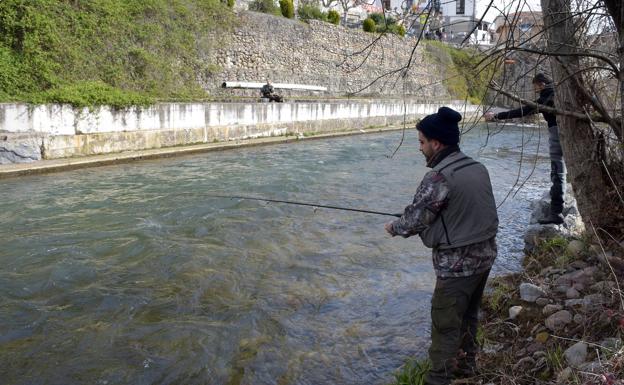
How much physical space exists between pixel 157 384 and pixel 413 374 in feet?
5.73

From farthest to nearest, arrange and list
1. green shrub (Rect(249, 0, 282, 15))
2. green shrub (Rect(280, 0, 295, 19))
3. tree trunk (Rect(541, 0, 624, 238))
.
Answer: green shrub (Rect(249, 0, 282, 15))
green shrub (Rect(280, 0, 295, 19))
tree trunk (Rect(541, 0, 624, 238))

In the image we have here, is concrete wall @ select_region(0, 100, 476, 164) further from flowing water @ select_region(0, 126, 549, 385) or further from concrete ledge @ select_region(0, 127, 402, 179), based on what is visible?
flowing water @ select_region(0, 126, 549, 385)

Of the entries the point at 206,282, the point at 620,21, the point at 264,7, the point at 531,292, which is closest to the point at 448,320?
the point at 531,292

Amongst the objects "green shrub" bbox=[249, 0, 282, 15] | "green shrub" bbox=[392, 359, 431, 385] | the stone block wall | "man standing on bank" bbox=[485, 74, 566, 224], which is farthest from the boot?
"green shrub" bbox=[249, 0, 282, 15]

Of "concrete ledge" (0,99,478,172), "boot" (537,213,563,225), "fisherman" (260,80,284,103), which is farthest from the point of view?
"fisherman" (260,80,284,103)

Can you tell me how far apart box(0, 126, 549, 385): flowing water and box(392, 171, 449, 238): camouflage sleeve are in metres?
1.43

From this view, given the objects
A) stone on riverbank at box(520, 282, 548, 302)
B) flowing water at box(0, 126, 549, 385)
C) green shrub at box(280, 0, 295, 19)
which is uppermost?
green shrub at box(280, 0, 295, 19)

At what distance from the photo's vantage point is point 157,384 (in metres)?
3.73

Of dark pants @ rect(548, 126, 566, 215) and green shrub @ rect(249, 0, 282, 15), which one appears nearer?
dark pants @ rect(548, 126, 566, 215)

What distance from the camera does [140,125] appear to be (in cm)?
1418

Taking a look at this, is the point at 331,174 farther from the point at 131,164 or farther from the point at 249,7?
the point at 249,7

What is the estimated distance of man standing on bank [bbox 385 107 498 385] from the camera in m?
2.84

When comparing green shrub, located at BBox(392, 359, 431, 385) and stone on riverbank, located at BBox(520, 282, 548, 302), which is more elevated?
stone on riverbank, located at BBox(520, 282, 548, 302)

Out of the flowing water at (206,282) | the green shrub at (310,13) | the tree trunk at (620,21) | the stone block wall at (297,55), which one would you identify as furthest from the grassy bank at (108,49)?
the tree trunk at (620,21)
